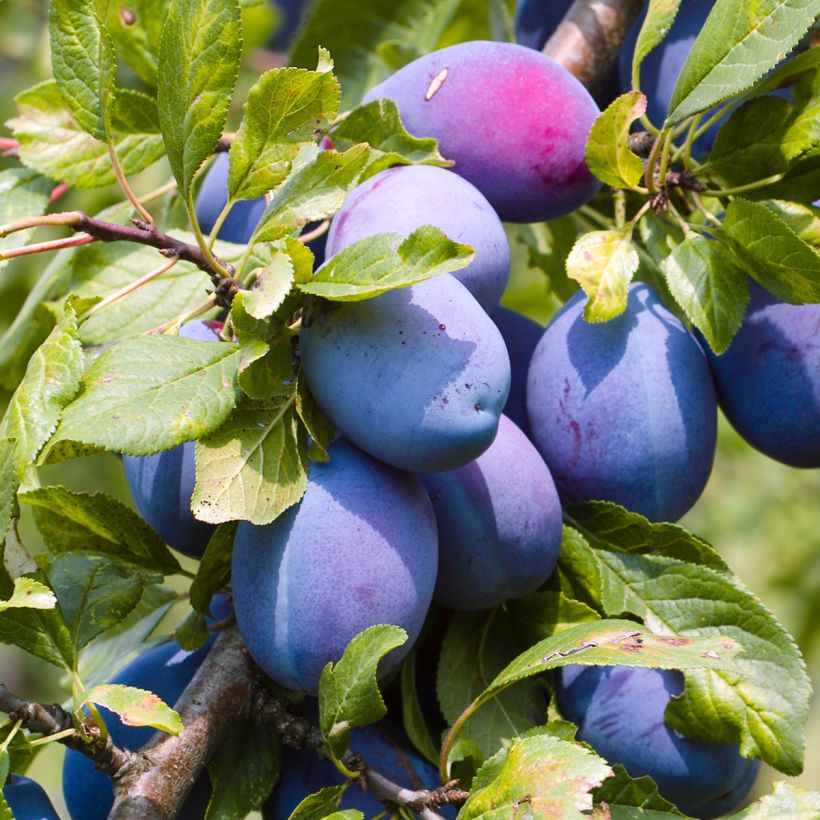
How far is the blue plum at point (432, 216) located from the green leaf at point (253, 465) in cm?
14

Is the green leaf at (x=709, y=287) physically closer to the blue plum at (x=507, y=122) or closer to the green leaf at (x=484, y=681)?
the blue plum at (x=507, y=122)

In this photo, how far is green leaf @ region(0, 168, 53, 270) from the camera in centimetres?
103

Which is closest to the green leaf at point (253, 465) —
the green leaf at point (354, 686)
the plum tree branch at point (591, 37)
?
the green leaf at point (354, 686)

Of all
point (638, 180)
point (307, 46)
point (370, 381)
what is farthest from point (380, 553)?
point (307, 46)

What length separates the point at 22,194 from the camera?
3.43ft

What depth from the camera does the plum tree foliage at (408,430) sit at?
755 mm

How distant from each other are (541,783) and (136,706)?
256mm

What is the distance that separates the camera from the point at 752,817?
0.81m

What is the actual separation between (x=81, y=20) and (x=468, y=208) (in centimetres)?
31

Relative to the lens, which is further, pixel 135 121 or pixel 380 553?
pixel 135 121

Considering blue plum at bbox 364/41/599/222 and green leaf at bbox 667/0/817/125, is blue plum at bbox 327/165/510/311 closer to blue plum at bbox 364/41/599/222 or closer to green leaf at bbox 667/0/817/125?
blue plum at bbox 364/41/599/222

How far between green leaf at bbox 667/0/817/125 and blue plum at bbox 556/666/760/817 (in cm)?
45

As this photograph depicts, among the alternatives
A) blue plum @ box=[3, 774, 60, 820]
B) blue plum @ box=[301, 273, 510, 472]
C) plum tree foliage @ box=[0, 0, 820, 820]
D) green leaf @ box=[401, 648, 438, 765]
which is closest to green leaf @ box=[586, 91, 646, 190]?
plum tree foliage @ box=[0, 0, 820, 820]

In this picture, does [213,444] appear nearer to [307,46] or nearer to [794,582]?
[307,46]
